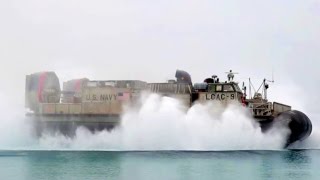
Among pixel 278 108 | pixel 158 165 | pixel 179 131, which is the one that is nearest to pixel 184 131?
pixel 179 131

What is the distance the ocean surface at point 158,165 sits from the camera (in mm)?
24453

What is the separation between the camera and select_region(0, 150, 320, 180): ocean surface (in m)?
24.5

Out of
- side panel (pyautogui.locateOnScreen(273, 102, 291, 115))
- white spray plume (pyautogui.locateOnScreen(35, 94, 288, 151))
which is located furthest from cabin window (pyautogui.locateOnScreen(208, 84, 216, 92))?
side panel (pyautogui.locateOnScreen(273, 102, 291, 115))

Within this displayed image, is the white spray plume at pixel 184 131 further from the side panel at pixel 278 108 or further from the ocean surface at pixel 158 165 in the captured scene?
the side panel at pixel 278 108

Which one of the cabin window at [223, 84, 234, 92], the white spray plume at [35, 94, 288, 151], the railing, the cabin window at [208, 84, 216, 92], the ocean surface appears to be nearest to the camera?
the ocean surface

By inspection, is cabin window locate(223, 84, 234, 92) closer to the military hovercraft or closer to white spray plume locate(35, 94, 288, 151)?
the military hovercraft

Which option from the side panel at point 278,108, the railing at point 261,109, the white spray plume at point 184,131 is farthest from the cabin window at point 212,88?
the side panel at point 278,108

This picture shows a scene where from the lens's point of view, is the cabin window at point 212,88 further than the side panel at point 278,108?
Yes

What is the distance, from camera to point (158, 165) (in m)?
27.5

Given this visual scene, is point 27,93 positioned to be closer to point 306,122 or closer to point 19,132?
point 19,132

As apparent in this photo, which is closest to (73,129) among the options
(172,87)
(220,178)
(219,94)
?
(172,87)

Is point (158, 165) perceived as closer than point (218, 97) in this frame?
Yes

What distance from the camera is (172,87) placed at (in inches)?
1419

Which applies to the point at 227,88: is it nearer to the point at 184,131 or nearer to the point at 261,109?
the point at 261,109
